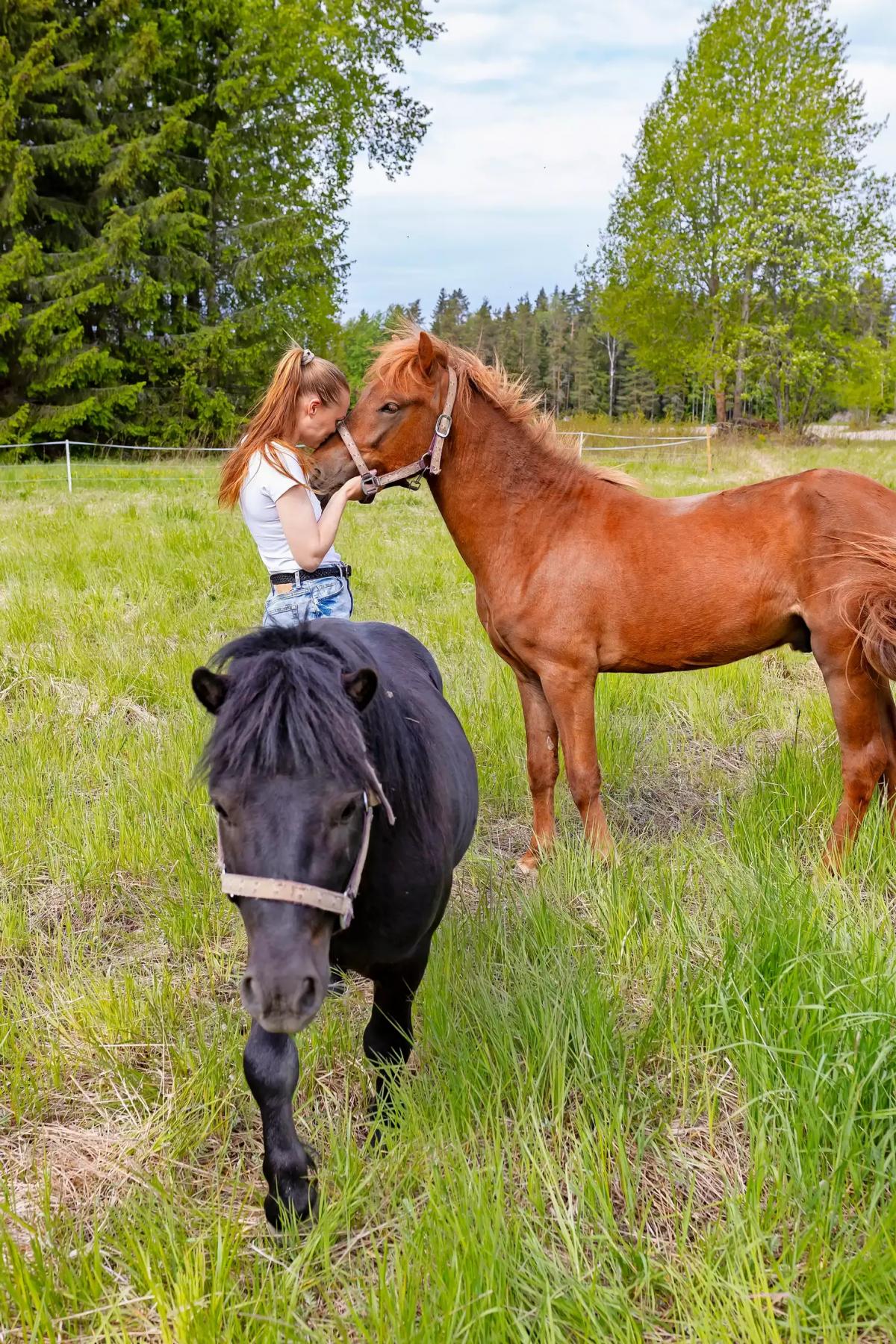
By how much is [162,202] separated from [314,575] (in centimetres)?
2114

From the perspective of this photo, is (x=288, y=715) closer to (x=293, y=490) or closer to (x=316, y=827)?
(x=316, y=827)

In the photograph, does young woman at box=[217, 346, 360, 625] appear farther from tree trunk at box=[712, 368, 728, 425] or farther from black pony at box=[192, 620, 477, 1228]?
tree trunk at box=[712, 368, 728, 425]

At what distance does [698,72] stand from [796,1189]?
35298 millimetres

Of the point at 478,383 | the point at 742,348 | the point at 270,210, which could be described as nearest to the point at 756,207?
the point at 742,348

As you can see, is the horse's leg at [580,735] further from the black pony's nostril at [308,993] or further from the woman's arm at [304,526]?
the black pony's nostril at [308,993]

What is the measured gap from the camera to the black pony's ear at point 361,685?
1.69 m

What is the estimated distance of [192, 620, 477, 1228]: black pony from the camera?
1513 millimetres

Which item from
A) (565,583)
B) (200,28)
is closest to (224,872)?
(565,583)

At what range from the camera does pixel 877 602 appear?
10.7 feet

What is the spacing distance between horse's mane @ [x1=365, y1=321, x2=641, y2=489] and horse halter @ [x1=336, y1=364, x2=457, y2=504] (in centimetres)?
8

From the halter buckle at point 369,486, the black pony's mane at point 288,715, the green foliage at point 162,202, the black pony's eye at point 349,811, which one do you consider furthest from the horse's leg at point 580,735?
the green foliage at point 162,202

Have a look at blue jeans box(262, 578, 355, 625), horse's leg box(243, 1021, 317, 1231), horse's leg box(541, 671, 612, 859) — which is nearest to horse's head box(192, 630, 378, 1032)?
horse's leg box(243, 1021, 317, 1231)

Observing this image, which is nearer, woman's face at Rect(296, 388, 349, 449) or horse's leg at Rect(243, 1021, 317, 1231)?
horse's leg at Rect(243, 1021, 317, 1231)

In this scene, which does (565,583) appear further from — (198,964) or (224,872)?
(224,872)
